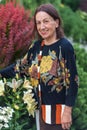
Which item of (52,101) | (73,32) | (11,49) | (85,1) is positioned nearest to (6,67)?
(11,49)

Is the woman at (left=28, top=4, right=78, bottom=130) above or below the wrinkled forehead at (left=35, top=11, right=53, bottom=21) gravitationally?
below

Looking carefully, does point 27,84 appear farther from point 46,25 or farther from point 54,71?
point 46,25

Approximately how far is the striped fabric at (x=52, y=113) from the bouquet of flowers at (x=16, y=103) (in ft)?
0.66

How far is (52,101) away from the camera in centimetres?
396

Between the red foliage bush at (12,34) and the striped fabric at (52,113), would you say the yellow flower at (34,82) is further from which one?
the red foliage bush at (12,34)

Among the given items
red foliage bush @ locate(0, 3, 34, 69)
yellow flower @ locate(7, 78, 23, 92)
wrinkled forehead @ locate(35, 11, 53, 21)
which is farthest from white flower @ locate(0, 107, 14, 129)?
wrinkled forehead @ locate(35, 11, 53, 21)

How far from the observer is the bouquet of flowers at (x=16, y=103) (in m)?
4.23

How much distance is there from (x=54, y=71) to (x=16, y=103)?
0.64 meters

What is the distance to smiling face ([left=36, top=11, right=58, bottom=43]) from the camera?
12.9 feet

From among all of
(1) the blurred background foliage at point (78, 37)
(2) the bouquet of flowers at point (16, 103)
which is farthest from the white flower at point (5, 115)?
(1) the blurred background foliage at point (78, 37)

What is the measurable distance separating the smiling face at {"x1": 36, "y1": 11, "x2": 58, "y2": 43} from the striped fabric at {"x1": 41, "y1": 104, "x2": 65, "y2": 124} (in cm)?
52

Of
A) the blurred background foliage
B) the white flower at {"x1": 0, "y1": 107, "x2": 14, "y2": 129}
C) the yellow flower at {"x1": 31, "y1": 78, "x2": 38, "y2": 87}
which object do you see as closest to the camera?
the yellow flower at {"x1": 31, "y1": 78, "x2": 38, "y2": 87}

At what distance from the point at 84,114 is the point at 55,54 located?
4.26ft

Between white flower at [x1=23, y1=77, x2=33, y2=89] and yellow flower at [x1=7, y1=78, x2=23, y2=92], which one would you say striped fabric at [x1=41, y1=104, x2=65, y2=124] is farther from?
yellow flower at [x1=7, y1=78, x2=23, y2=92]
